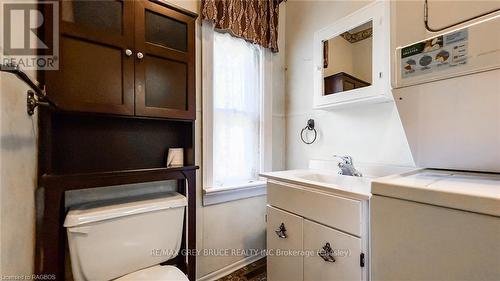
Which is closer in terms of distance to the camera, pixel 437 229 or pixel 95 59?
pixel 437 229

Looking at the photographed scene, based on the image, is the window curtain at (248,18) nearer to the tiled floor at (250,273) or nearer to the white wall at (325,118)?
the white wall at (325,118)

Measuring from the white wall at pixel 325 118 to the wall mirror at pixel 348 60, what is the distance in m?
0.20

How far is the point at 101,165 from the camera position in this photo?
3.84 feet

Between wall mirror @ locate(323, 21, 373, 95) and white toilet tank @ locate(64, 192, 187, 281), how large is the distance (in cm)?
127

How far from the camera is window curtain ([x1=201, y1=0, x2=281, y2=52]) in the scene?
5.05 ft

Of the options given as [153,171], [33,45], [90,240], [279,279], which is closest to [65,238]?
[90,240]

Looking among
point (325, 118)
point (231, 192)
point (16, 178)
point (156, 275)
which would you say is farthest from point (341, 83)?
point (16, 178)

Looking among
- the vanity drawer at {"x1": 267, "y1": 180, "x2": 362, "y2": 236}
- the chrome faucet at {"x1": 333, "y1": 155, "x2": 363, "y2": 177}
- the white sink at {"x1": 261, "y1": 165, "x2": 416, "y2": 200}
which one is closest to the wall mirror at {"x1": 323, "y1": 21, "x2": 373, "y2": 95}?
the chrome faucet at {"x1": 333, "y1": 155, "x2": 363, "y2": 177}

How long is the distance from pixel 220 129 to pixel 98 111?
0.81 metres

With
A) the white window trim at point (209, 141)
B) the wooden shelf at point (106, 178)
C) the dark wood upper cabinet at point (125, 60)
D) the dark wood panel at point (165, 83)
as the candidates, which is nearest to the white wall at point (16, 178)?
the wooden shelf at point (106, 178)

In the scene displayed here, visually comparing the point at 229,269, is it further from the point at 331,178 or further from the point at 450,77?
the point at 450,77

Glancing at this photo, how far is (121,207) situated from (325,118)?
149 centimetres

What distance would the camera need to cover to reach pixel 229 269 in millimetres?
1675

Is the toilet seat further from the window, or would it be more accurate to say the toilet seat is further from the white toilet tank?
the window
